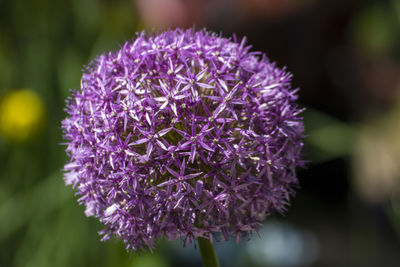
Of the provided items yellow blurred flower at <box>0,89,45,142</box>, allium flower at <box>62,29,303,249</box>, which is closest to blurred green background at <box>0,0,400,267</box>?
yellow blurred flower at <box>0,89,45,142</box>

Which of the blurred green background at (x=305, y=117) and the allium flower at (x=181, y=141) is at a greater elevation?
the blurred green background at (x=305, y=117)

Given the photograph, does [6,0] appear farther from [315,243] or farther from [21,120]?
[315,243]

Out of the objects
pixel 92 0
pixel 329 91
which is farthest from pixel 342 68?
pixel 92 0

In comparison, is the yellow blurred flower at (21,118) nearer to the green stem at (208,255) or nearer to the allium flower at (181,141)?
the allium flower at (181,141)

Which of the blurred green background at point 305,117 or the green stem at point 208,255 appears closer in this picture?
the green stem at point 208,255

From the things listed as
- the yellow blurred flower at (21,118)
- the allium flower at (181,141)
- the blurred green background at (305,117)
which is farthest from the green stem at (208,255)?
the yellow blurred flower at (21,118)

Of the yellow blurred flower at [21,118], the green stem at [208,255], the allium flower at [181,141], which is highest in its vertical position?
the yellow blurred flower at [21,118]
